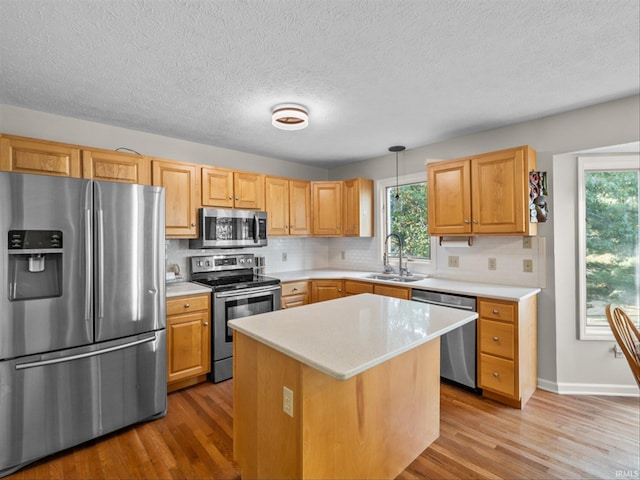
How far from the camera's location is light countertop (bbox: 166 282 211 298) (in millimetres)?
2811

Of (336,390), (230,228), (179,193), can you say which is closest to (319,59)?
(336,390)

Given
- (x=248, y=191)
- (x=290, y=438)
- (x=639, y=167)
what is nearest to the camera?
Result: (x=290, y=438)

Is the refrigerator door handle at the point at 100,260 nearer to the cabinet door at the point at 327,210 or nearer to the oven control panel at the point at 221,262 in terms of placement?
the oven control panel at the point at 221,262

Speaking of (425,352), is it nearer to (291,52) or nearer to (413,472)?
(413,472)

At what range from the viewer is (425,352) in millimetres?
1934

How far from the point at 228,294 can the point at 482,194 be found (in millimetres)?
2567

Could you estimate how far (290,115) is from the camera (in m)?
2.55

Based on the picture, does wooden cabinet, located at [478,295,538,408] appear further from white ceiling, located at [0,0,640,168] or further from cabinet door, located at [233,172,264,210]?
cabinet door, located at [233,172,264,210]

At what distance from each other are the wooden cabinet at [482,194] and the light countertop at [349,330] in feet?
4.27

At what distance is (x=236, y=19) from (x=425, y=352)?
208 cm

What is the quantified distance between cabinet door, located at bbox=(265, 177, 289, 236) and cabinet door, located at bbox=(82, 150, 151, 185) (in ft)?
4.29

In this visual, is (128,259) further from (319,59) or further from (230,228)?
(319,59)

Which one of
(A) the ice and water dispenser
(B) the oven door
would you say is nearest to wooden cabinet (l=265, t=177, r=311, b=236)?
(B) the oven door

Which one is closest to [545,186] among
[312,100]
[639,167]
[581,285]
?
[639,167]
